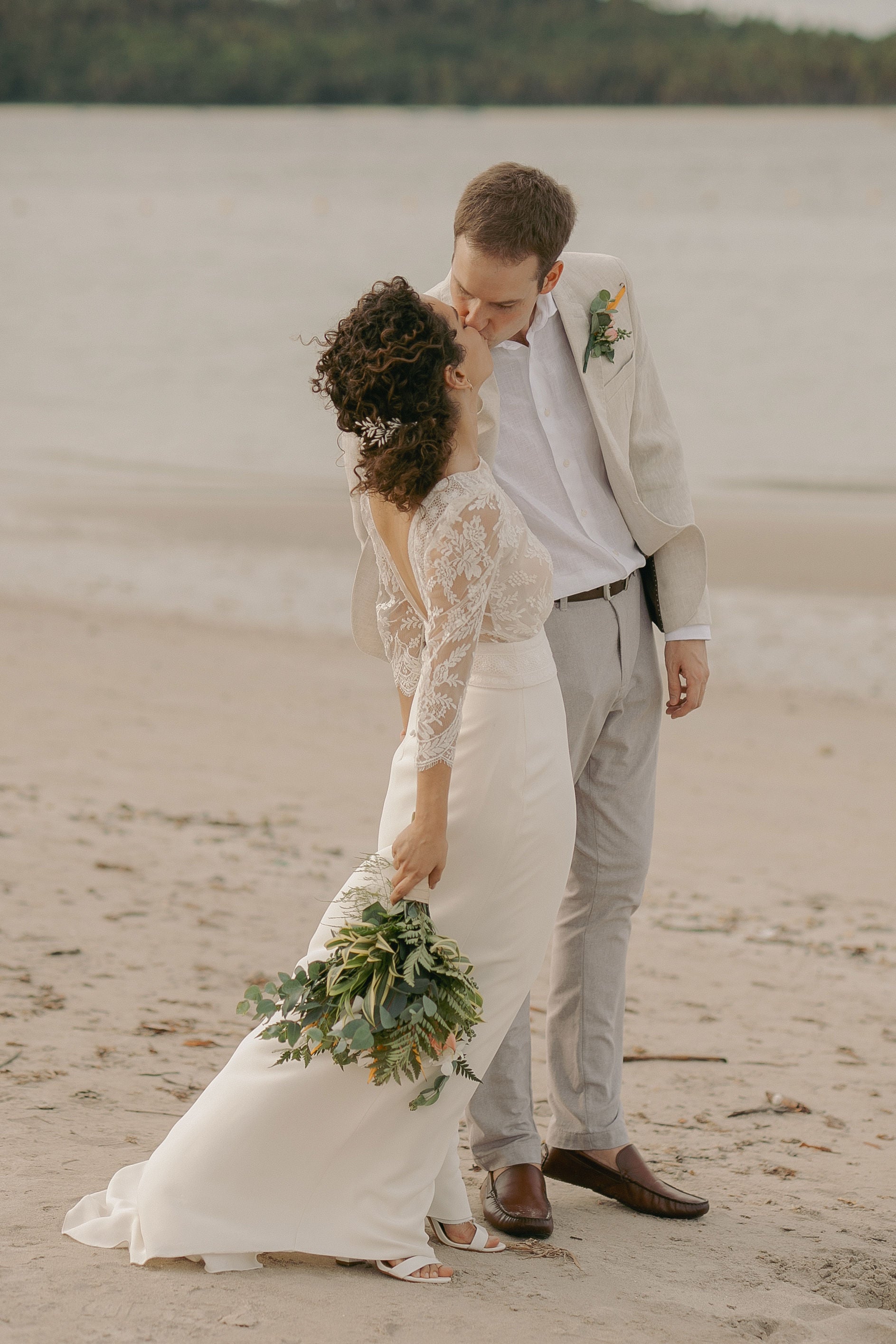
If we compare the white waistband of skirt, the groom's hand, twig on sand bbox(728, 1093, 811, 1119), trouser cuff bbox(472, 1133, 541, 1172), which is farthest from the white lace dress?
twig on sand bbox(728, 1093, 811, 1119)

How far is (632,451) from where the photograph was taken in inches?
124

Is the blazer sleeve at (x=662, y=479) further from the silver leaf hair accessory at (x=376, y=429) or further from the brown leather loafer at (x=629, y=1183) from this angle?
the brown leather loafer at (x=629, y=1183)

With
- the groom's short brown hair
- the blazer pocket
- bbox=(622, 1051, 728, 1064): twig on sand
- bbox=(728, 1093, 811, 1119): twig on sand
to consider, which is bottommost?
bbox=(728, 1093, 811, 1119): twig on sand

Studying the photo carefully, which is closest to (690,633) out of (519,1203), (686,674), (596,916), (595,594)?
(686,674)

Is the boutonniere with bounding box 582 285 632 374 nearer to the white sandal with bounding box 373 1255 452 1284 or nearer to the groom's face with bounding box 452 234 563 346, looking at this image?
the groom's face with bounding box 452 234 563 346

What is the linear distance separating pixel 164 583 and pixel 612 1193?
29.0ft

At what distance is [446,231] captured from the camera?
3966cm

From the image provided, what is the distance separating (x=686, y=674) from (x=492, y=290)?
1.03 m

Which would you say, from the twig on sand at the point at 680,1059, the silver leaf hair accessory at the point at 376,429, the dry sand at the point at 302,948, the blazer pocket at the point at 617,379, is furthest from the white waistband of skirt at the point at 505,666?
the twig on sand at the point at 680,1059

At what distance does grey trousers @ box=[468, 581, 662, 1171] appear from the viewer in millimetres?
3100

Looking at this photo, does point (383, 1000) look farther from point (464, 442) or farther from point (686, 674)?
point (686, 674)

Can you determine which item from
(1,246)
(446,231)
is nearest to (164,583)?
(446,231)

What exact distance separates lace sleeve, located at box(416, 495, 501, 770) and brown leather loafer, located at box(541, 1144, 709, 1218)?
121 cm

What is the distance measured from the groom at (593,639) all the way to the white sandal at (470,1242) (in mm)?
117
